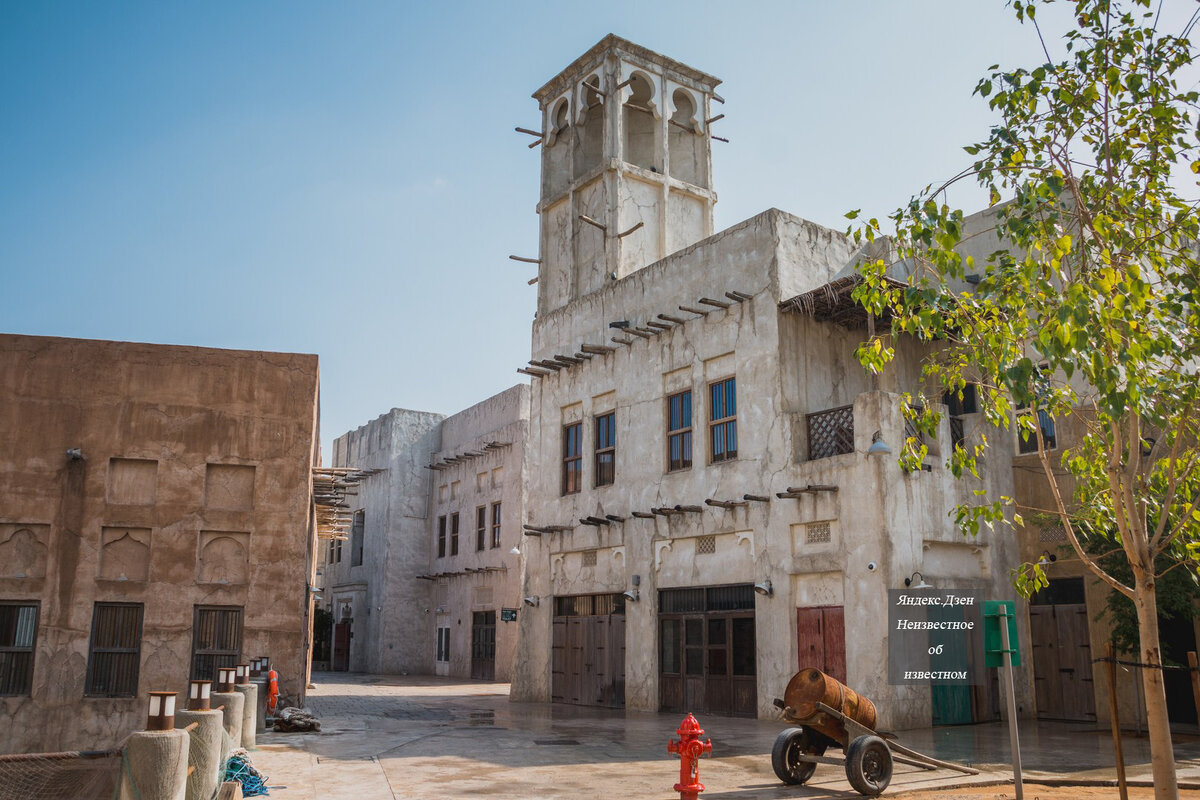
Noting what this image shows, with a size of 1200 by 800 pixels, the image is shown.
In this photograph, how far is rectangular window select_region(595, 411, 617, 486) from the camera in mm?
23891

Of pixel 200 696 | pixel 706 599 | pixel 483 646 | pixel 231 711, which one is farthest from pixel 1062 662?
pixel 483 646

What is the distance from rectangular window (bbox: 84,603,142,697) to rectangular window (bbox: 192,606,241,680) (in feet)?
3.12

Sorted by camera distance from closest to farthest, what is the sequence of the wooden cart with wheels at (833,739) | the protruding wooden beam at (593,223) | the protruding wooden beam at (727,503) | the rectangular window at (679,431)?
the wooden cart with wheels at (833,739) → the protruding wooden beam at (727,503) → the rectangular window at (679,431) → the protruding wooden beam at (593,223)

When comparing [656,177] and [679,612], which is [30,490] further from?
[656,177]

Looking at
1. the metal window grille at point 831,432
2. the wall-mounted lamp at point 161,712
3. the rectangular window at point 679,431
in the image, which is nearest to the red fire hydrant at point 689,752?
the wall-mounted lamp at point 161,712

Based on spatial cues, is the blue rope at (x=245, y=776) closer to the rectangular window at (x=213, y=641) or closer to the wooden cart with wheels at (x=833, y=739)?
the wooden cart with wheels at (x=833, y=739)

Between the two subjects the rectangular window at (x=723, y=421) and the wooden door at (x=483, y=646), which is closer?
the rectangular window at (x=723, y=421)

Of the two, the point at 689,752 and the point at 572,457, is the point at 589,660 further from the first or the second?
the point at 689,752

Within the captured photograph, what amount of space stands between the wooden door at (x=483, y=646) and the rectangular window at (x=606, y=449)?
12.9m

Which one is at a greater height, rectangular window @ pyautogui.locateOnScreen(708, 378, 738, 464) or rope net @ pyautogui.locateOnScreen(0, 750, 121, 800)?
rectangular window @ pyautogui.locateOnScreen(708, 378, 738, 464)

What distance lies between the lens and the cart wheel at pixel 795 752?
38.2 ft

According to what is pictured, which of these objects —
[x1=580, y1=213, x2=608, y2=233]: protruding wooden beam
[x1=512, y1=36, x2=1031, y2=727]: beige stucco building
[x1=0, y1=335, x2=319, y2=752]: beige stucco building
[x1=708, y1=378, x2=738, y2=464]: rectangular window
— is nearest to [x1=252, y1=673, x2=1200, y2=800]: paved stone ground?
[x1=512, y1=36, x2=1031, y2=727]: beige stucco building

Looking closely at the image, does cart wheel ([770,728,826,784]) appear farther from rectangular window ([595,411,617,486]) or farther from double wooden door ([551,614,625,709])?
rectangular window ([595,411,617,486])

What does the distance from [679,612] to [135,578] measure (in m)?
10.5
